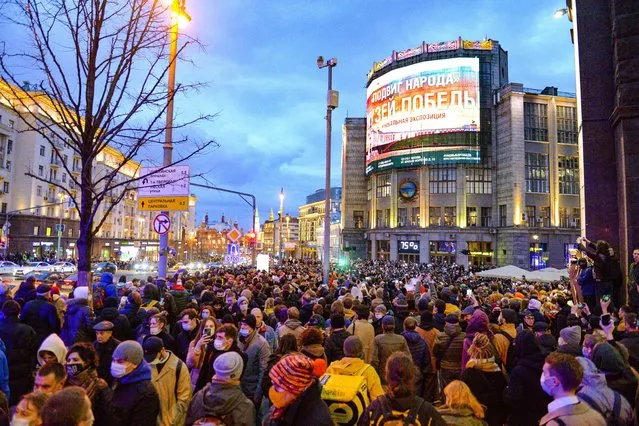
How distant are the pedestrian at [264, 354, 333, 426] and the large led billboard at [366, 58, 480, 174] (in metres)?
54.5

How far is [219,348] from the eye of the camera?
5078 millimetres

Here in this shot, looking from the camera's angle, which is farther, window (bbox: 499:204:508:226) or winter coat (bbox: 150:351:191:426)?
window (bbox: 499:204:508:226)

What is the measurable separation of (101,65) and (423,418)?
7430 millimetres

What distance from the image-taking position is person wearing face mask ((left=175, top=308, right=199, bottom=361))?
6.68m

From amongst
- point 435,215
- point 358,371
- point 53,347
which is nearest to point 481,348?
point 358,371

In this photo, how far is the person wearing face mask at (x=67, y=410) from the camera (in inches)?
96.0

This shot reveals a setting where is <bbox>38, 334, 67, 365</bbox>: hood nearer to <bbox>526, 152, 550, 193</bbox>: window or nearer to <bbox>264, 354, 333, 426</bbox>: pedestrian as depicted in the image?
<bbox>264, 354, 333, 426</bbox>: pedestrian

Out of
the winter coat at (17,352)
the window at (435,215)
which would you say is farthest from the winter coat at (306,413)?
the window at (435,215)

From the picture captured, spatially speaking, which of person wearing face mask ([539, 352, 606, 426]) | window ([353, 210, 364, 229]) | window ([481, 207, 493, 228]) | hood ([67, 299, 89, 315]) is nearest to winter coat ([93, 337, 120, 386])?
hood ([67, 299, 89, 315])

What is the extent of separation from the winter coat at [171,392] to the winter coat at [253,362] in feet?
3.76

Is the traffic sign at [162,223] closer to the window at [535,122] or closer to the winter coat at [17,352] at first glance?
the winter coat at [17,352]

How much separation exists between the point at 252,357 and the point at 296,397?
261cm

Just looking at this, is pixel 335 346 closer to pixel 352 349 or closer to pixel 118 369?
pixel 352 349

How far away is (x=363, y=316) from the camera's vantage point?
7164mm
